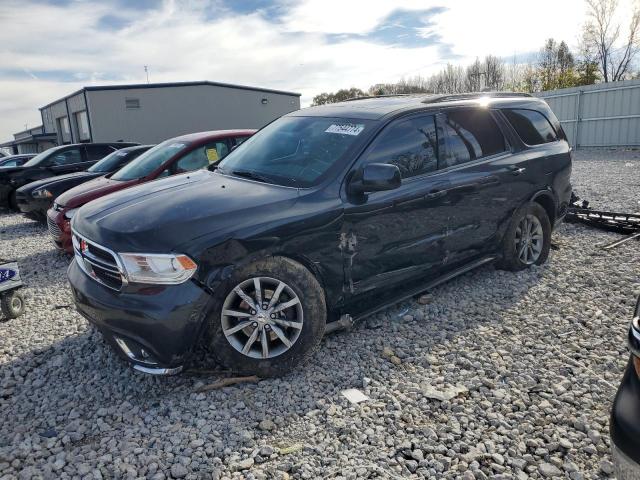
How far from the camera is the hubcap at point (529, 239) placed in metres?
5.03

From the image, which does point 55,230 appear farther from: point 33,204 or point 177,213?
point 177,213

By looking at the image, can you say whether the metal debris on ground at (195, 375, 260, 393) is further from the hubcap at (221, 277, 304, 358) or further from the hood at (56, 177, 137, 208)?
the hood at (56, 177, 137, 208)

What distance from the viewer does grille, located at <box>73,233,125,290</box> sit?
3002 millimetres

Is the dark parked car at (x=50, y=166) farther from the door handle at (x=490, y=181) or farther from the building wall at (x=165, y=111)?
the building wall at (x=165, y=111)

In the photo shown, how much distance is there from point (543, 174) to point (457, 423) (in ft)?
10.9

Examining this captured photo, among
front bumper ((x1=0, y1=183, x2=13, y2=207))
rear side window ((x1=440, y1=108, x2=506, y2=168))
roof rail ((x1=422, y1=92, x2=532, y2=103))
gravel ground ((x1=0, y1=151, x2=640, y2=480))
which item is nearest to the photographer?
gravel ground ((x1=0, y1=151, x2=640, y2=480))

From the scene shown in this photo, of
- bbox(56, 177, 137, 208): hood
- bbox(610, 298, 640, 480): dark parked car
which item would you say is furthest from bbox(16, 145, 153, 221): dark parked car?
bbox(610, 298, 640, 480): dark parked car

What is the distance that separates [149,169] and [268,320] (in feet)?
14.6

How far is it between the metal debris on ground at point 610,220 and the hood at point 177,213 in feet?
15.2

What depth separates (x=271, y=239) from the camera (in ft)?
10.3

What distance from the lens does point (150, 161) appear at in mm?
6992

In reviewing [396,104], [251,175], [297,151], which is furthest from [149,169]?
[396,104]

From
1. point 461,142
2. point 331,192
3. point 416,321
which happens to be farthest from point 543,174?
point 331,192

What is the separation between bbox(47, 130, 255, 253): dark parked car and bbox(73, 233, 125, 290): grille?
3.18 m
